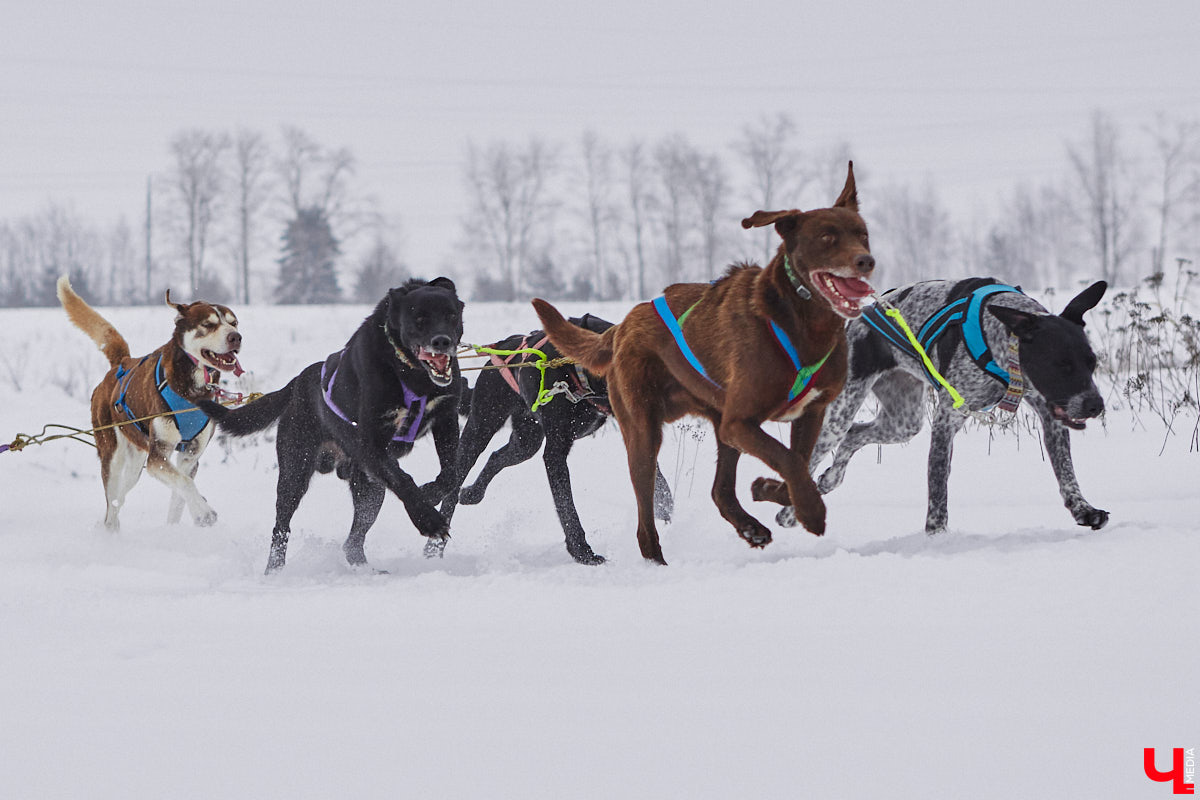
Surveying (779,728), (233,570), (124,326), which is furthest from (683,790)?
(124,326)

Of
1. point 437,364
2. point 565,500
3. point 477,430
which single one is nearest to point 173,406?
point 477,430

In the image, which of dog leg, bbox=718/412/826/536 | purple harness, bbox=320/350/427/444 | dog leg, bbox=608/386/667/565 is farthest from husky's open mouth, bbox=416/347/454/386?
dog leg, bbox=718/412/826/536

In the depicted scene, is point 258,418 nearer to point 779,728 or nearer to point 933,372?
point 933,372

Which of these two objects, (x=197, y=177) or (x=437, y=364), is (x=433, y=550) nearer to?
(x=437, y=364)

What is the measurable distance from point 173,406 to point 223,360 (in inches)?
15.4

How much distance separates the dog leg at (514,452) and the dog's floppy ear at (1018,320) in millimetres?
2239

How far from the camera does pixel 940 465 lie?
177 inches

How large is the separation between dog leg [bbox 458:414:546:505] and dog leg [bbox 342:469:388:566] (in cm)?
55

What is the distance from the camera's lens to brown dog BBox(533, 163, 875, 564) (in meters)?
3.53

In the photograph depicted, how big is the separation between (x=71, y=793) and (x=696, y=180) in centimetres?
4167

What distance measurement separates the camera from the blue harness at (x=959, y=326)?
4266 mm

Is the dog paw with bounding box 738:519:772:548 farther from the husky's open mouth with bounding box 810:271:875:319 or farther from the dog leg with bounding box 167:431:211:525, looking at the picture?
the dog leg with bounding box 167:431:211:525

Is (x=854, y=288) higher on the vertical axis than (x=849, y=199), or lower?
lower

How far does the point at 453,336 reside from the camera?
4.47 m
